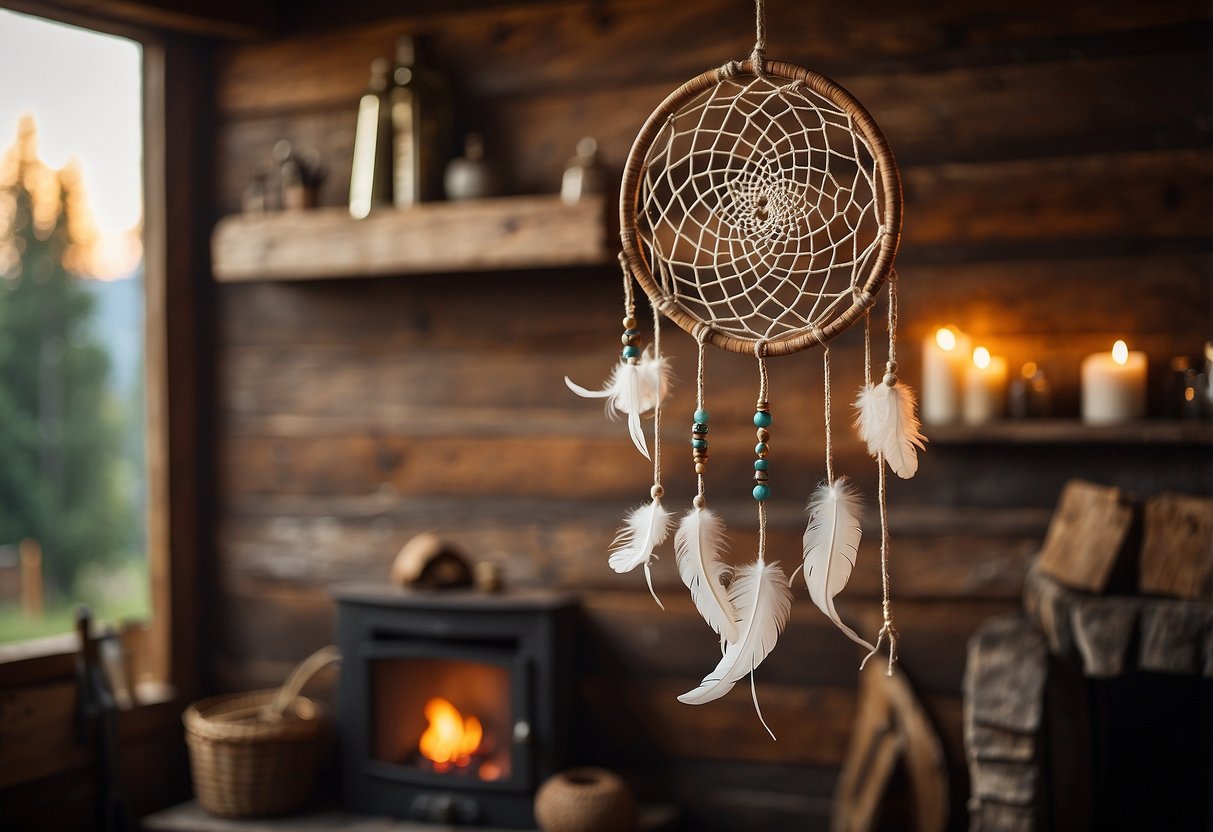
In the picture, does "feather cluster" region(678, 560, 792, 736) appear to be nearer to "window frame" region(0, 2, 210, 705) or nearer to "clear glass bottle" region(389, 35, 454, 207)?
"clear glass bottle" region(389, 35, 454, 207)

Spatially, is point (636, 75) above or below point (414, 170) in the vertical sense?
above

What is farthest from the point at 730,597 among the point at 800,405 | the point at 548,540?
the point at 548,540

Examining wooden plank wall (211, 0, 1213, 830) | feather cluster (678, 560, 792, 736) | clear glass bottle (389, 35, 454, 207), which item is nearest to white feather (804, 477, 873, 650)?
feather cluster (678, 560, 792, 736)

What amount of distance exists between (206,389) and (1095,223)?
222 centimetres

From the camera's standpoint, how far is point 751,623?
4.70ft

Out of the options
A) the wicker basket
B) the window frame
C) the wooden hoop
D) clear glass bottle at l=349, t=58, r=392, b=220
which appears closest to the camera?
the wooden hoop

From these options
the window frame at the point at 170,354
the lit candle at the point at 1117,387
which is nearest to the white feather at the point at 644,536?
the lit candle at the point at 1117,387

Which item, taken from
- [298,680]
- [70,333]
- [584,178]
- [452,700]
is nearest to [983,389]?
[584,178]

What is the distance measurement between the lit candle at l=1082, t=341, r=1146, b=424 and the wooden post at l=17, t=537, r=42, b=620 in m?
2.44

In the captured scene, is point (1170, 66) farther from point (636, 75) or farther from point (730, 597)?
point (730, 597)

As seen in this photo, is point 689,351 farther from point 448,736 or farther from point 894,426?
point 894,426

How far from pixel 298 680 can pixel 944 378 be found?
5.41 ft

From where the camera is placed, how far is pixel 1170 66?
241 cm

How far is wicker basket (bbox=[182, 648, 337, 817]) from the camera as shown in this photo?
273cm
